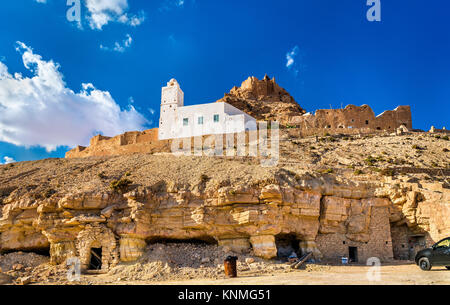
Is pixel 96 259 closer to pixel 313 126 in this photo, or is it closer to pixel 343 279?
pixel 343 279

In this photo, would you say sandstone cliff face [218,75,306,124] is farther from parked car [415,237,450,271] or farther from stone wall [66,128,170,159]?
parked car [415,237,450,271]

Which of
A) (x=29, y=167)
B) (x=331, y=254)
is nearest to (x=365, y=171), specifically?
(x=331, y=254)

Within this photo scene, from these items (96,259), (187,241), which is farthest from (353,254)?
(96,259)

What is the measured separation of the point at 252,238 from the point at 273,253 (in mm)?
1431

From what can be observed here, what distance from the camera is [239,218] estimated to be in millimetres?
19281

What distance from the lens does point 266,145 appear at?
3091 centimetres

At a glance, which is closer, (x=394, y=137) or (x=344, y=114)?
(x=394, y=137)

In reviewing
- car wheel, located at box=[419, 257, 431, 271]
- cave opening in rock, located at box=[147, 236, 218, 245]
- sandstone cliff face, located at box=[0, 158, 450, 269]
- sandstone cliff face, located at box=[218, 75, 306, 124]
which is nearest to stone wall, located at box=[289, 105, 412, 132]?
sandstone cliff face, located at box=[218, 75, 306, 124]

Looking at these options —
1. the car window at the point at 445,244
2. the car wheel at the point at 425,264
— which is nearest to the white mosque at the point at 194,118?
the car wheel at the point at 425,264

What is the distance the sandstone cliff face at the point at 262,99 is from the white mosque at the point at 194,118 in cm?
1443
